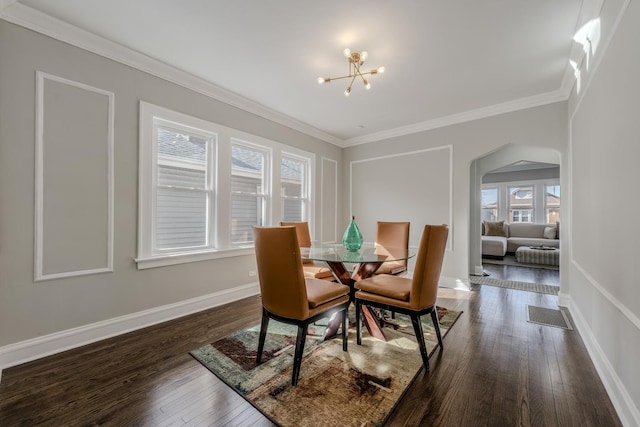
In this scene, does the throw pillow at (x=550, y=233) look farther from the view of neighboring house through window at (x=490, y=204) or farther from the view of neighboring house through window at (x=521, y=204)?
the view of neighboring house through window at (x=490, y=204)

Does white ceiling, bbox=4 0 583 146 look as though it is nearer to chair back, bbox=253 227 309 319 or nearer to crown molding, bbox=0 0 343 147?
crown molding, bbox=0 0 343 147

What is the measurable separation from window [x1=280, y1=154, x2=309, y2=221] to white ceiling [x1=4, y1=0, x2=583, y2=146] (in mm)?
1134

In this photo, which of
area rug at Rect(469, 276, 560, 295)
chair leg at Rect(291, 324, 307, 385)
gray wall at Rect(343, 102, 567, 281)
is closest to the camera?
chair leg at Rect(291, 324, 307, 385)

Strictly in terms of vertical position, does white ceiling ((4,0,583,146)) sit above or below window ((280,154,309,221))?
above

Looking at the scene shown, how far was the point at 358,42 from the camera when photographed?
2.40 m

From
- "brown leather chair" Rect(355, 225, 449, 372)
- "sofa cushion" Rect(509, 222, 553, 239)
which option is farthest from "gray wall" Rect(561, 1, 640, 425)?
"sofa cushion" Rect(509, 222, 553, 239)

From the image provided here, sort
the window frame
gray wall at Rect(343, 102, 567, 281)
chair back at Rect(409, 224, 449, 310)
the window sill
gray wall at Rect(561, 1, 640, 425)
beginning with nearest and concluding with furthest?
gray wall at Rect(561, 1, 640, 425) → chair back at Rect(409, 224, 449, 310) → the window sill → gray wall at Rect(343, 102, 567, 281) → the window frame

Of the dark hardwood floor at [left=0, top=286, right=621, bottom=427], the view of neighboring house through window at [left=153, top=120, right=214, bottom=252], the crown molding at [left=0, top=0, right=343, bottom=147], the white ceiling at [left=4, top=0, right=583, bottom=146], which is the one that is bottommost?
the dark hardwood floor at [left=0, top=286, right=621, bottom=427]

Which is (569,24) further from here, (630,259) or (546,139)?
(630,259)

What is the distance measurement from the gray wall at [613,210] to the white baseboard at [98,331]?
138 inches

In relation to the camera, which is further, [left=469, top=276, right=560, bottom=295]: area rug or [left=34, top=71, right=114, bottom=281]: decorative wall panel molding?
[left=469, top=276, right=560, bottom=295]: area rug

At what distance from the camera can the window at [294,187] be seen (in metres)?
4.39

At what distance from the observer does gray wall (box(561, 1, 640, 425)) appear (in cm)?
135

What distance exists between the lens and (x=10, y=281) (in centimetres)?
200
